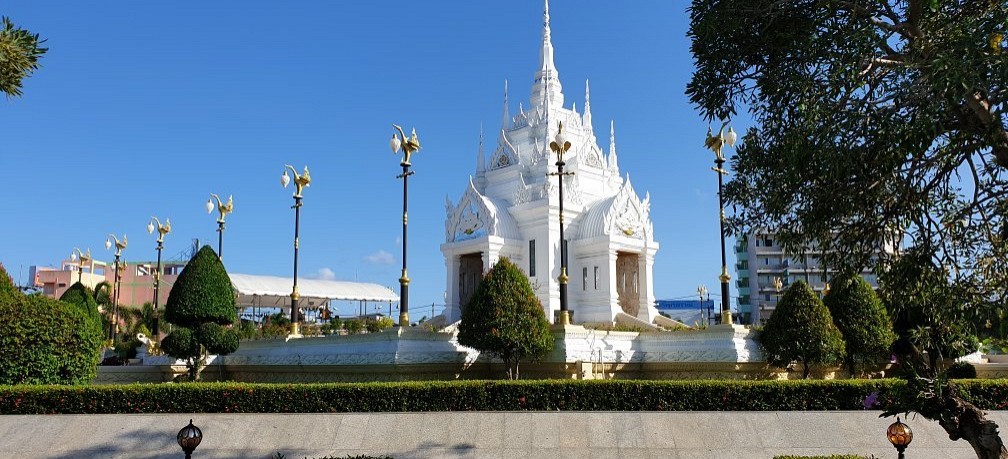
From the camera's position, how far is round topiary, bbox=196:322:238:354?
2473cm

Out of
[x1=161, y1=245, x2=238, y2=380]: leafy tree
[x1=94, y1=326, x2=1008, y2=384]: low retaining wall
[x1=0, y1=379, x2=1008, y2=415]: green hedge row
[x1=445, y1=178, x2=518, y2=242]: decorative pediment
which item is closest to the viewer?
[x1=0, y1=379, x2=1008, y2=415]: green hedge row

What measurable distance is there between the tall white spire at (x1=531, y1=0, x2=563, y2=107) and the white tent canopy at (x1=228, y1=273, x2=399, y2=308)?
2193 cm

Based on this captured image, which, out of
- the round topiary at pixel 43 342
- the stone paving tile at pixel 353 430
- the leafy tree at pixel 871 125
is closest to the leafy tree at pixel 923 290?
the leafy tree at pixel 871 125

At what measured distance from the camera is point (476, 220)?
3769 centimetres

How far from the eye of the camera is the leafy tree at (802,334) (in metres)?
20.4

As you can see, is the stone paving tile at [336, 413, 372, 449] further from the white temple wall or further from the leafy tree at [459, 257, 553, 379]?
the white temple wall

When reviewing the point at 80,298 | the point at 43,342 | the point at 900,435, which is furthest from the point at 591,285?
the point at 900,435

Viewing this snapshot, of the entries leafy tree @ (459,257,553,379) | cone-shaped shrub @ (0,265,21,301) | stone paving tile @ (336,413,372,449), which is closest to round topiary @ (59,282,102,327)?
cone-shaped shrub @ (0,265,21,301)

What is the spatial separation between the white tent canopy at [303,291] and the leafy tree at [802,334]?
38.6 m

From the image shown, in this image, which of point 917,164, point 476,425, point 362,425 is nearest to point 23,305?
point 362,425

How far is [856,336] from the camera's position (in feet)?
72.2

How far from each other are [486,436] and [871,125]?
25.9 ft

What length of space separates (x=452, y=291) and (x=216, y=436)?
24630mm

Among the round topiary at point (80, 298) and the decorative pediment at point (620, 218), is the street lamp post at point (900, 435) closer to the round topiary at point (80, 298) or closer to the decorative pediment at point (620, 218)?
the decorative pediment at point (620, 218)
